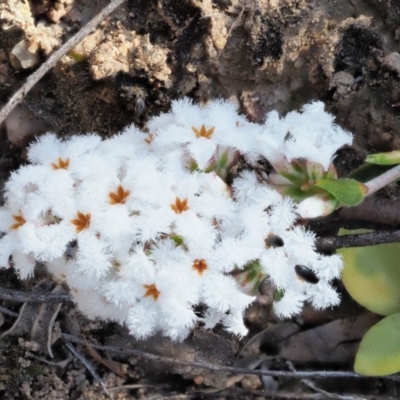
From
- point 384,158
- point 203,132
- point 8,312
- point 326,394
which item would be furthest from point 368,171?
point 8,312

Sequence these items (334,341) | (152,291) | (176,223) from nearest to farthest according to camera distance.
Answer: (176,223)
(152,291)
(334,341)

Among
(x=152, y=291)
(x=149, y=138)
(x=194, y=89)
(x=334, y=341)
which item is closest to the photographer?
(x=152, y=291)

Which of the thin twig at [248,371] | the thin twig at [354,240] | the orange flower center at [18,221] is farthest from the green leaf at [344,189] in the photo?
the orange flower center at [18,221]

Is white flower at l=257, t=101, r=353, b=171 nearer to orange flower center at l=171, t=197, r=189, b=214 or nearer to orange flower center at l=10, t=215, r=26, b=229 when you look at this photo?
A: orange flower center at l=171, t=197, r=189, b=214

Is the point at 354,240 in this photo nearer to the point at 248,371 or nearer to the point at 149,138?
the point at 248,371

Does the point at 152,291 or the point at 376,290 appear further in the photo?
the point at 376,290

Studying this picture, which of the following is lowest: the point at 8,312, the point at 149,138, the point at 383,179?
the point at 8,312

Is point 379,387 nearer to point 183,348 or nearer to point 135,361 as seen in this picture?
point 183,348
